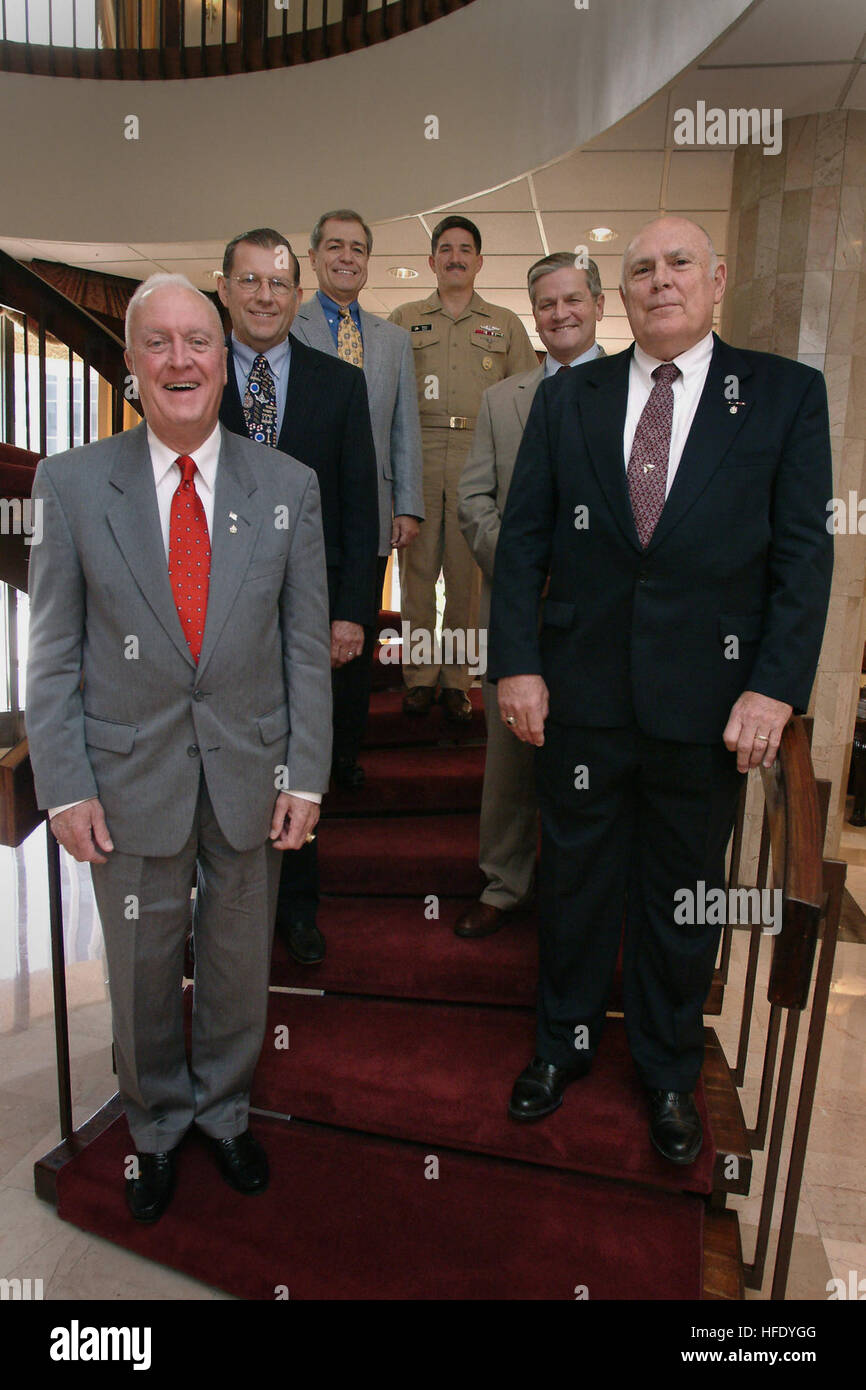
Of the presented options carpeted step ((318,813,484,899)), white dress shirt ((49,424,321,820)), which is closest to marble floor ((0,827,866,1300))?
carpeted step ((318,813,484,899))

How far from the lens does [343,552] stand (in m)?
2.23

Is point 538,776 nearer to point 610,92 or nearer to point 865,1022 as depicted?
point 865,1022

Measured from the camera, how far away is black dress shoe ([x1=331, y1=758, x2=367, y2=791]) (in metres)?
2.88

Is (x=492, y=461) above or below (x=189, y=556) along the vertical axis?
above

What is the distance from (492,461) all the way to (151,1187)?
189cm

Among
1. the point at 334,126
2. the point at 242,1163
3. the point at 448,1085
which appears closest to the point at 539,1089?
the point at 448,1085

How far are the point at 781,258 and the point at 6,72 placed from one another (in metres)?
5.17

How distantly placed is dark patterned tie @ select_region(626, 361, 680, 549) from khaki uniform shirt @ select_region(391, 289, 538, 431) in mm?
1584

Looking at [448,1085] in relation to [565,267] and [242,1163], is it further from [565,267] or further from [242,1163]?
[565,267]

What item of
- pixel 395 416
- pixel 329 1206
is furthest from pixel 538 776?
pixel 395 416

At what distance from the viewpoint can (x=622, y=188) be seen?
494 centimetres

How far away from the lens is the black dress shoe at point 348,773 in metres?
2.88
